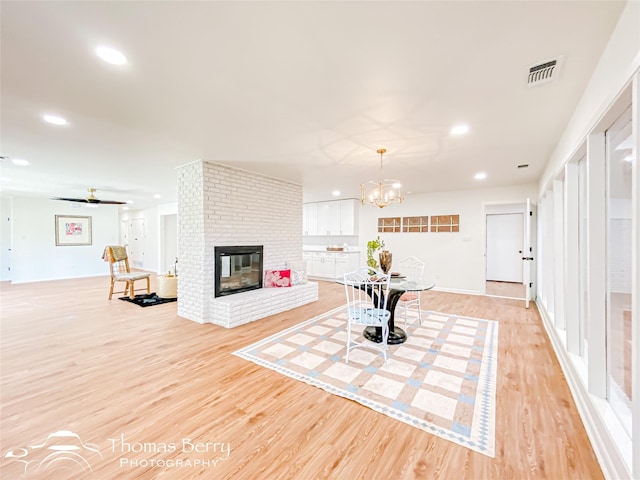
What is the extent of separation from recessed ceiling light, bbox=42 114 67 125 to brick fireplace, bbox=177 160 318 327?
62.3 inches

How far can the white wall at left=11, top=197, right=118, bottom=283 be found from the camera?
7578mm

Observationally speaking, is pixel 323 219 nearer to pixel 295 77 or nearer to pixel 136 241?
pixel 295 77

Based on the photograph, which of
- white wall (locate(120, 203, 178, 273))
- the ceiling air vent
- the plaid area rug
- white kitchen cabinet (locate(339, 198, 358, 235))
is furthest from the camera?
white wall (locate(120, 203, 178, 273))

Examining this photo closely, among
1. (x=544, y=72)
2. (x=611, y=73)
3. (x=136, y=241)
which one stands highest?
(x=544, y=72)

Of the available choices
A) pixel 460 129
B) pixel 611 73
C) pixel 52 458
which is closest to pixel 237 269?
pixel 52 458

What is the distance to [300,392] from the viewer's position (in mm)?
2316

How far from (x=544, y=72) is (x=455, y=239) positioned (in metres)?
5.12

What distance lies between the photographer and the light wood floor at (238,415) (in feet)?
5.14

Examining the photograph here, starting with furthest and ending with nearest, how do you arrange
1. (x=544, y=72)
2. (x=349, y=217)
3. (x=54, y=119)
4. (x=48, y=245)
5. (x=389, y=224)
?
1. (x=48, y=245)
2. (x=349, y=217)
3. (x=389, y=224)
4. (x=54, y=119)
5. (x=544, y=72)

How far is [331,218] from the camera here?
8.18 m

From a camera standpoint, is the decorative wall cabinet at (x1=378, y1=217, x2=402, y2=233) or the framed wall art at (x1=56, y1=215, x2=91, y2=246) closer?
the decorative wall cabinet at (x1=378, y1=217, x2=402, y2=233)

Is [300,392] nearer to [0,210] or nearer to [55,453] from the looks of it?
[55,453]

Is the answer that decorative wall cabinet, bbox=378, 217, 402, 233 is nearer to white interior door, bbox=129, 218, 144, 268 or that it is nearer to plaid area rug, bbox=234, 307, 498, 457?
plaid area rug, bbox=234, 307, 498, 457

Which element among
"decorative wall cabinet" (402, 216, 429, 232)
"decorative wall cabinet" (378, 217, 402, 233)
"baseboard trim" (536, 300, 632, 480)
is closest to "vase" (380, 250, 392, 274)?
"baseboard trim" (536, 300, 632, 480)
